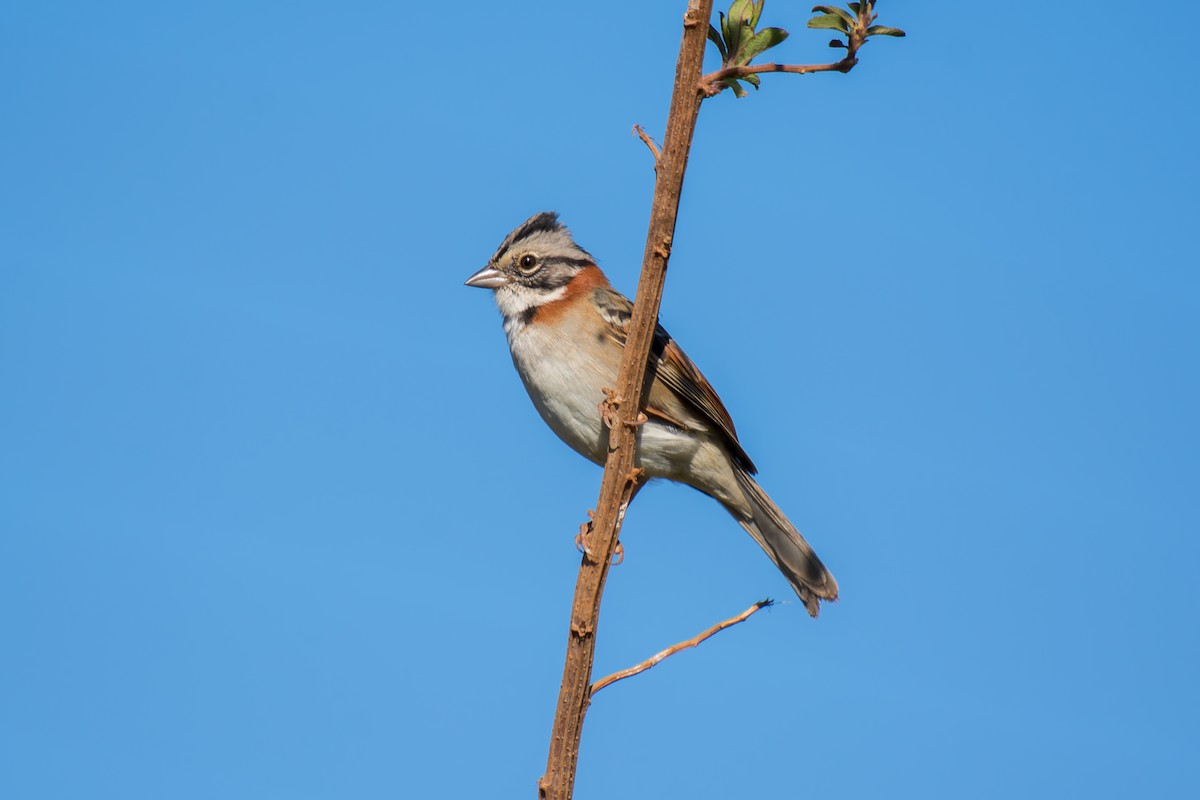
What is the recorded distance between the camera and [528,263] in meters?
6.98

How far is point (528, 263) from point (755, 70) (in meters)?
3.52

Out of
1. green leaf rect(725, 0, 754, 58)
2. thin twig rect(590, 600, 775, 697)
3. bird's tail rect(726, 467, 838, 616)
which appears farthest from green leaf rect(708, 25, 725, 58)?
bird's tail rect(726, 467, 838, 616)

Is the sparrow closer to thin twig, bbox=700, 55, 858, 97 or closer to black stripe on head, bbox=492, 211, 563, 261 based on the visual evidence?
black stripe on head, bbox=492, 211, 563, 261

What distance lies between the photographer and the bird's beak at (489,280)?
276 inches

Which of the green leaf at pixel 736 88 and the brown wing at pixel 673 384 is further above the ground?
the brown wing at pixel 673 384

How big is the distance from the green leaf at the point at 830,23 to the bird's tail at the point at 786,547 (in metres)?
3.83

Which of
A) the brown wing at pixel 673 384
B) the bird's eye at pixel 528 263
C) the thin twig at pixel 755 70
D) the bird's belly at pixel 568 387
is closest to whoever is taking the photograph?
the thin twig at pixel 755 70

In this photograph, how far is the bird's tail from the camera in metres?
6.81

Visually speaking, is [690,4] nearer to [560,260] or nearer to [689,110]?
[689,110]

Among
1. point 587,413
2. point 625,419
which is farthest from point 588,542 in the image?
point 587,413

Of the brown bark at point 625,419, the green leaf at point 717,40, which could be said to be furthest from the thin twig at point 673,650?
the green leaf at point 717,40

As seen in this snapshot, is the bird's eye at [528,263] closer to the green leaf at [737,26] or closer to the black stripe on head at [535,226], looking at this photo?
the black stripe on head at [535,226]

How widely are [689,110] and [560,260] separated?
3480mm

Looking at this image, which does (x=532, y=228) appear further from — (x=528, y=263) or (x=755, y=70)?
(x=755, y=70)
